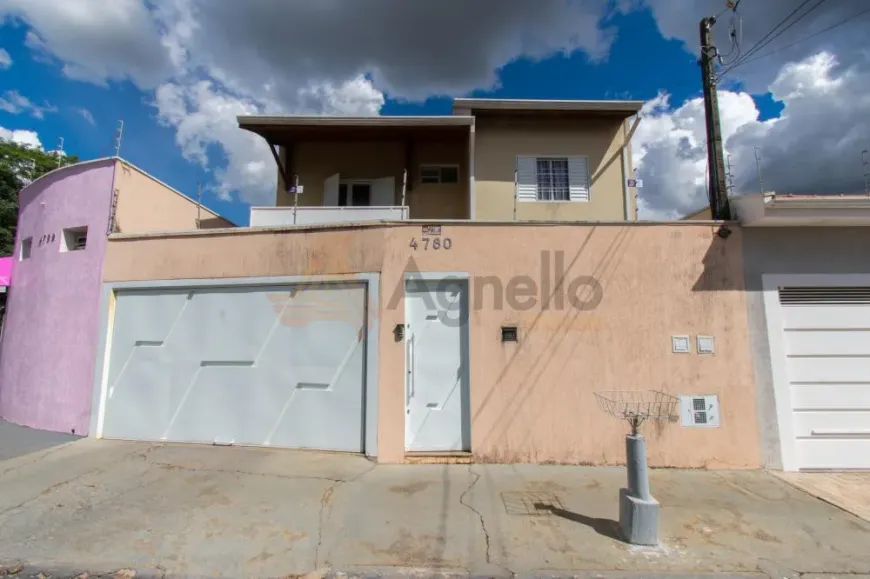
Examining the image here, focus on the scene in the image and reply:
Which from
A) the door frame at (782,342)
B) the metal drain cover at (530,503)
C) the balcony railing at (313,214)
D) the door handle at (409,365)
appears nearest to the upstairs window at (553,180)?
the balcony railing at (313,214)

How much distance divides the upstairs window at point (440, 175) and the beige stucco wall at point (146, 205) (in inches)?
226

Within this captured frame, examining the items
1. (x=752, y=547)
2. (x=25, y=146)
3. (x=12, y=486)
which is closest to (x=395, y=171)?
(x=12, y=486)

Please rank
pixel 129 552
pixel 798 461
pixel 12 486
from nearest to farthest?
pixel 129 552, pixel 12 486, pixel 798 461

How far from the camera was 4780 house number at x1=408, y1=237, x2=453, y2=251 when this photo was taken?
6.34 m

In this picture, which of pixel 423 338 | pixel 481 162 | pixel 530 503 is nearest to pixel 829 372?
pixel 530 503

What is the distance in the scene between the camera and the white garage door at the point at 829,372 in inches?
234

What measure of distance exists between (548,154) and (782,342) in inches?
281

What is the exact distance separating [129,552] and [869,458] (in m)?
8.88

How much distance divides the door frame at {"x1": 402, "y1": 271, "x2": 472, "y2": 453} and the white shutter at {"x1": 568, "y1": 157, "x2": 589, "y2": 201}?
648 cm

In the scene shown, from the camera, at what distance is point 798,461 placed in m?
5.89

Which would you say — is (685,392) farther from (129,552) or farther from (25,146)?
(25,146)

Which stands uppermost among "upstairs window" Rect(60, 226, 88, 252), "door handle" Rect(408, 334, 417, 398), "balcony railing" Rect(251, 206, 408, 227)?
"balcony railing" Rect(251, 206, 408, 227)

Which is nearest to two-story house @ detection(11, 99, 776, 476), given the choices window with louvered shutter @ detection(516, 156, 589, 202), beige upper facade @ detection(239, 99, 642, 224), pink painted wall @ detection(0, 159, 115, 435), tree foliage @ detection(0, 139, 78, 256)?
pink painted wall @ detection(0, 159, 115, 435)

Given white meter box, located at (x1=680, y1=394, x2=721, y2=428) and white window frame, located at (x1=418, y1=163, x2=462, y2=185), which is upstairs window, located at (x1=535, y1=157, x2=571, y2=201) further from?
white meter box, located at (x1=680, y1=394, x2=721, y2=428)
